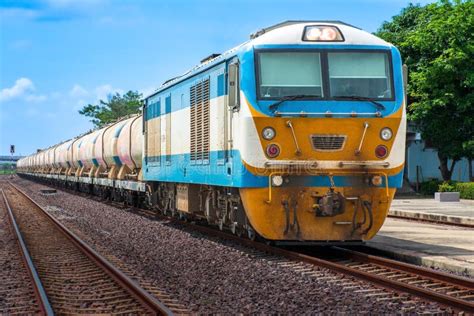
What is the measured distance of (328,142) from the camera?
37.0 feet

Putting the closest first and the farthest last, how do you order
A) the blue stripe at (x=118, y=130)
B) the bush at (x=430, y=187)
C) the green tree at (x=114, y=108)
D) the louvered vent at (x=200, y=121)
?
the louvered vent at (x=200, y=121) < the blue stripe at (x=118, y=130) < the bush at (x=430, y=187) < the green tree at (x=114, y=108)

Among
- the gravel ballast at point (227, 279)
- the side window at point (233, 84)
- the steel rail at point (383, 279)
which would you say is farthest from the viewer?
the side window at point (233, 84)

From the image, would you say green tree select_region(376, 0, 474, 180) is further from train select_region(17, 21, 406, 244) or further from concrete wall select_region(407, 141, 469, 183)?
train select_region(17, 21, 406, 244)

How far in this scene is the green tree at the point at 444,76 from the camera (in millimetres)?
34750

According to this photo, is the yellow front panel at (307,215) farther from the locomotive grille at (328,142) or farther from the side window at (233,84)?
the side window at (233,84)

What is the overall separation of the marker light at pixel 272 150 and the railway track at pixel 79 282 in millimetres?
2870

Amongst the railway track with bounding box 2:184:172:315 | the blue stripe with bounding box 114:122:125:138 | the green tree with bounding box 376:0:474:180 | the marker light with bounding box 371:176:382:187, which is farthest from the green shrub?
the marker light with bounding box 371:176:382:187

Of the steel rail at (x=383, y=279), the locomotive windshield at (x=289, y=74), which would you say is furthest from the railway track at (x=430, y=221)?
the locomotive windshield at (x=289, y=74)

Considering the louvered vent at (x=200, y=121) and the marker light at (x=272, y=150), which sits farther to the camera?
the louvered vent at (x=200, y=121)

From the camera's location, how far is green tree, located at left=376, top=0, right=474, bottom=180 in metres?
34.8

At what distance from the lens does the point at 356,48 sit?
11.7 m

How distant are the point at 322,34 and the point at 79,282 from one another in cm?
542

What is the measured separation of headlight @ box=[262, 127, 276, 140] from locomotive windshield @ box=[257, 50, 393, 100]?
1.79 ft

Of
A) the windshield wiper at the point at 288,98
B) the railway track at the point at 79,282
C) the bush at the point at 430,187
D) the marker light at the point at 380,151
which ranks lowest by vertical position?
the railway track at the point at 79,282
